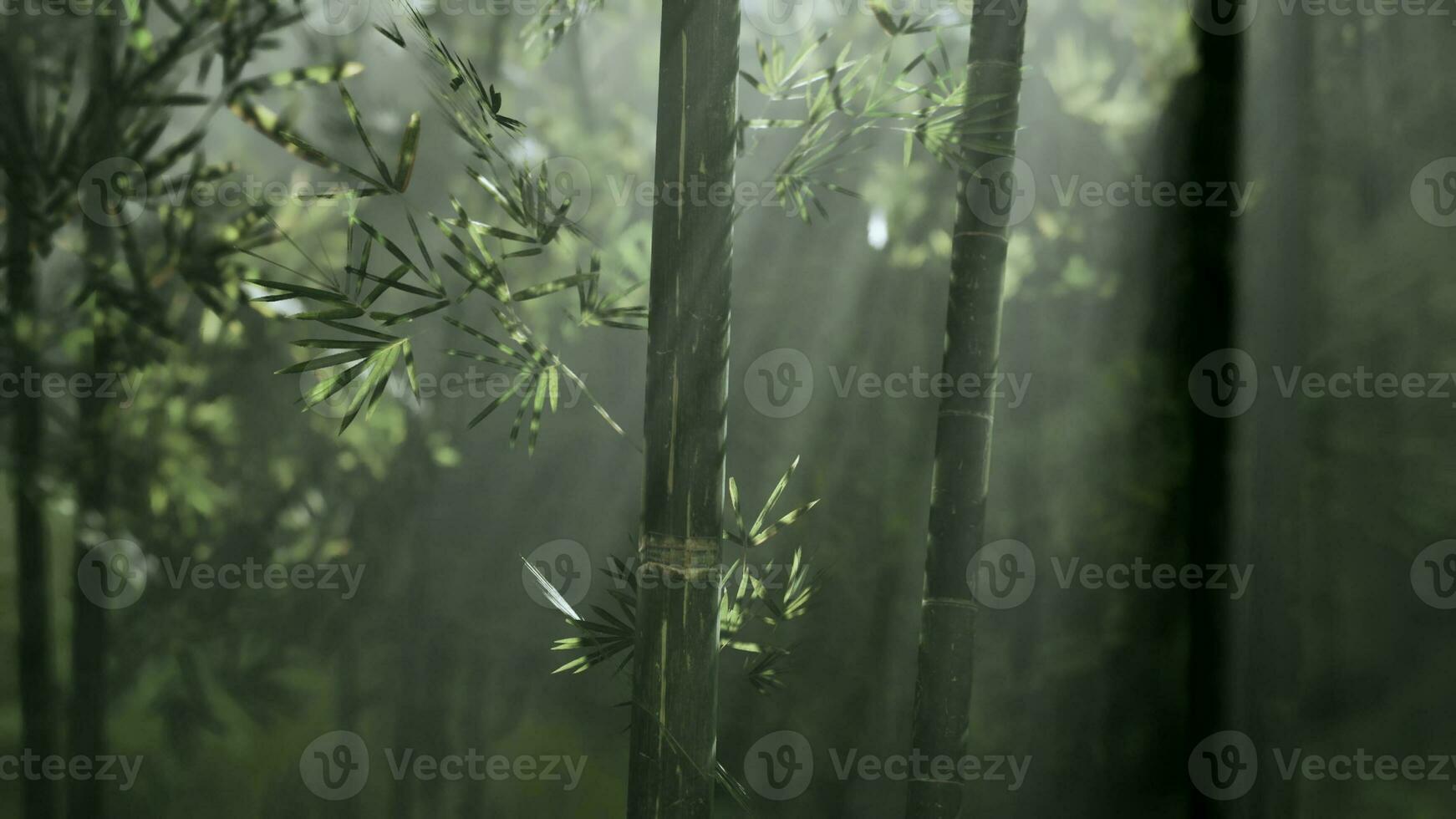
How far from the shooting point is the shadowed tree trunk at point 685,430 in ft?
4.69

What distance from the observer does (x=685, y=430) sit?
143 centimetres

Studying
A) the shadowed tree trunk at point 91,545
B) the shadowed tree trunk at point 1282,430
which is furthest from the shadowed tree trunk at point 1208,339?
the shadowed tree trunk at point 91,545

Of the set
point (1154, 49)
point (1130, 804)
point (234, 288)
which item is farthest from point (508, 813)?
point (1154, 49)

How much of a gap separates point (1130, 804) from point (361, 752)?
221 cm

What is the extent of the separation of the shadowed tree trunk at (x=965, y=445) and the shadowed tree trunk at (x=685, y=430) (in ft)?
1.89

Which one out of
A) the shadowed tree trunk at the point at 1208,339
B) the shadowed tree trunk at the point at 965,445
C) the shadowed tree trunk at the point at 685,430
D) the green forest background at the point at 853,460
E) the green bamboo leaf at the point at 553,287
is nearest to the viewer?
the shadowed tree trunk at the point at 685,430

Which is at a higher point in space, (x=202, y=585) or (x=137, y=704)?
(x=202, y=585)

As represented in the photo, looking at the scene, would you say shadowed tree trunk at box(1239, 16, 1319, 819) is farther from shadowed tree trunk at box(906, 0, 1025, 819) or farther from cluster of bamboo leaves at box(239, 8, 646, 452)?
cluster of bamboo leaves at box(239, 8, 646, 452)

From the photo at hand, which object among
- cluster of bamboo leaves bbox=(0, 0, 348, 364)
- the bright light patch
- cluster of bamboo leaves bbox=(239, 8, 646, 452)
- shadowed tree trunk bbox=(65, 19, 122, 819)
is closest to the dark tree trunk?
shadowed tree trunk bbox=(65, 19, 122, 819)

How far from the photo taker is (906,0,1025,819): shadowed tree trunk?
1.87m

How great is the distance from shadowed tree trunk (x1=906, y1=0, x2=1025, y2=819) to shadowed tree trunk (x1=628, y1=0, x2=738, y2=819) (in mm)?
576

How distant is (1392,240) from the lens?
93.4 inches

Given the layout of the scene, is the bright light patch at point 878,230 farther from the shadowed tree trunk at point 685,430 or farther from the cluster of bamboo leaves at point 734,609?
the shadowed tree trunk at point 685,430

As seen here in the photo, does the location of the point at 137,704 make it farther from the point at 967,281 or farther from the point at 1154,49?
the point at 1154,49
